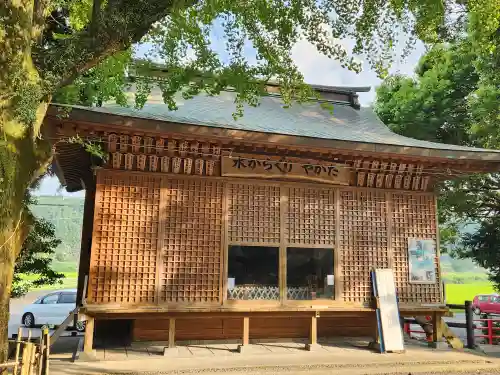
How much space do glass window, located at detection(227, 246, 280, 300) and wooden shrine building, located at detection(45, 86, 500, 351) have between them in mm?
37

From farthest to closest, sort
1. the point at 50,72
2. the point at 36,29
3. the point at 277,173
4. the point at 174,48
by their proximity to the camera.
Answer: the point at 277,173
the point at 174,48
the point at 36,29
the point at 50,72

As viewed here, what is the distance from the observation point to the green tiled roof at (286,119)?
895 centimetres

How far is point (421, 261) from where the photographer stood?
1030cm

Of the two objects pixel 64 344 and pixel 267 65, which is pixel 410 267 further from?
Answer: pixel 64 344

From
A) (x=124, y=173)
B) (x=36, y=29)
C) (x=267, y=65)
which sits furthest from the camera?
(x=124, y=173)

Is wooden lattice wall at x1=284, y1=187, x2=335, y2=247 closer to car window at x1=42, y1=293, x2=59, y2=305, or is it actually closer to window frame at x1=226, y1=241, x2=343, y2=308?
window frame at x1=226, y1=241, x2=343, y2=308

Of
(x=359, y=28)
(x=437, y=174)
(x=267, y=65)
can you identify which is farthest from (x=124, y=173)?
(x=437, y=174)

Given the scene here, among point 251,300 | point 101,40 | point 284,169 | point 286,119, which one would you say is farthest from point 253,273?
point 101,40

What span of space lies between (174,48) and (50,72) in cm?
227

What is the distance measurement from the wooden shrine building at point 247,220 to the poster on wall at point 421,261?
3cm

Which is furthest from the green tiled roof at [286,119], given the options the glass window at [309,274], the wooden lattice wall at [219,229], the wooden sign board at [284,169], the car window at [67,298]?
the car window at [67,298]

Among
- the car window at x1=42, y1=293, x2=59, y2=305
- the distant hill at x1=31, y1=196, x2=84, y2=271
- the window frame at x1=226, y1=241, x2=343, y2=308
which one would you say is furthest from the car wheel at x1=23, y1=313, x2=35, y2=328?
the distant hill at x1=31, y1=196, x2=84, y2=271

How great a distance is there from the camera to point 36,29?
20.5 feet

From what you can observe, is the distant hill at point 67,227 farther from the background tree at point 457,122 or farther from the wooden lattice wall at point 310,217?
the wooden lattice wall at point 310,217
